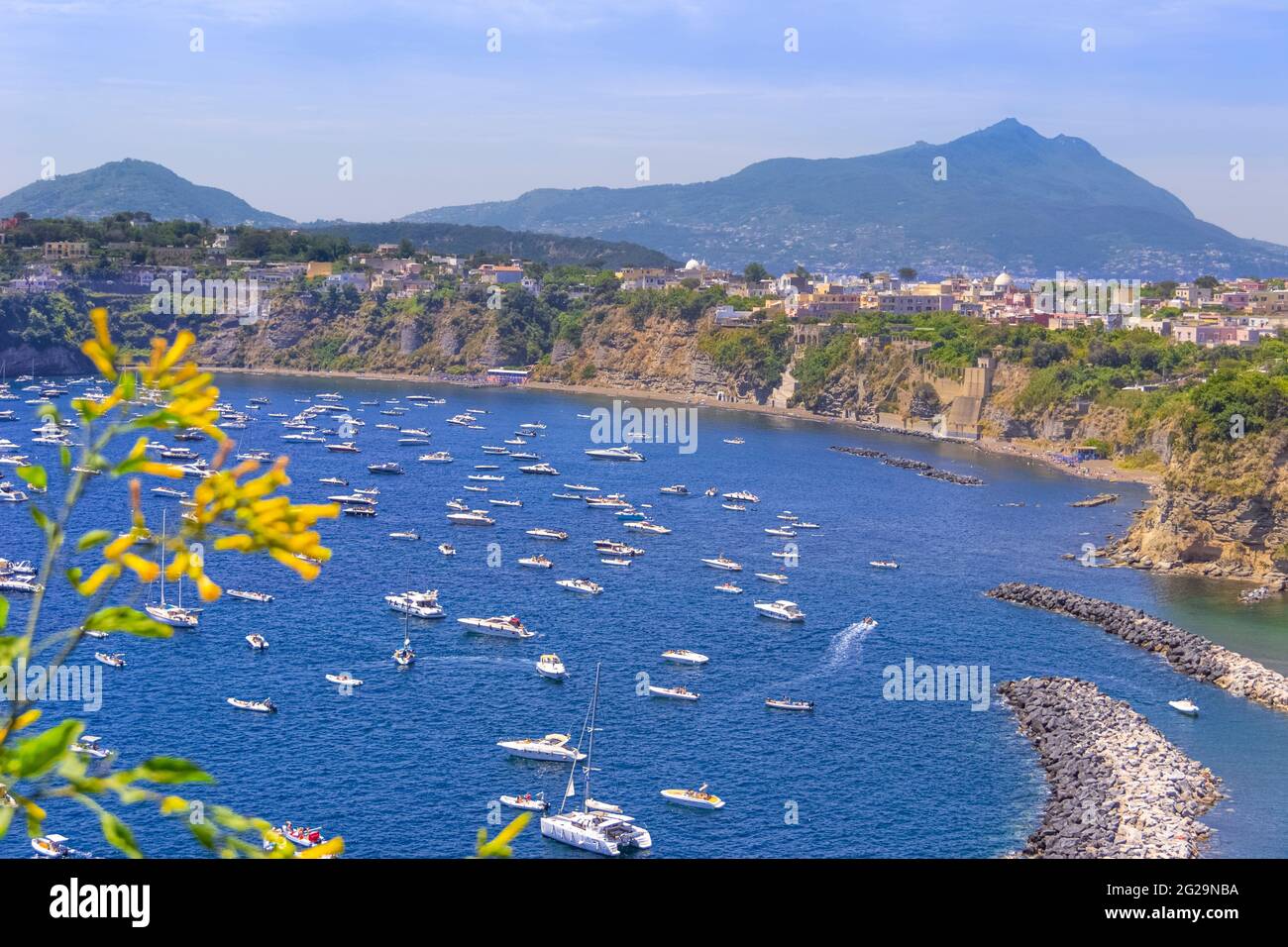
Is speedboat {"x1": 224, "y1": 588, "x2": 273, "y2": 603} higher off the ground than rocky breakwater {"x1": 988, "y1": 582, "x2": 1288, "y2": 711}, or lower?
higher

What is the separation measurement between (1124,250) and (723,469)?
146845 millimetres

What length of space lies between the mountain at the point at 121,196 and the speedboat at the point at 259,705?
107m

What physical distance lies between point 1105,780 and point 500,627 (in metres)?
9.19

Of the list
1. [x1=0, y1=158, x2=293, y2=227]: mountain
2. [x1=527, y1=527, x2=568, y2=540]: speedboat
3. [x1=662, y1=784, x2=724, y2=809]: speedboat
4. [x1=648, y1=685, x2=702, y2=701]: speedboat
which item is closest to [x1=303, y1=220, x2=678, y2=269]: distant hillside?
[x1=0, y1=158, x2=293, y2=227]: mountain

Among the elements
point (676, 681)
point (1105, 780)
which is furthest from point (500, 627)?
point (1105, 780)

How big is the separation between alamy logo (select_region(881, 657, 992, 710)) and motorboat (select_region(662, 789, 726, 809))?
4815 mm

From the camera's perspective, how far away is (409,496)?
35.3 metres

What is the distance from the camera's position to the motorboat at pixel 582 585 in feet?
81.9

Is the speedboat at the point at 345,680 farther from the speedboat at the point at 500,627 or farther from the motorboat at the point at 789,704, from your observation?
the motorboat at the point at 789,704

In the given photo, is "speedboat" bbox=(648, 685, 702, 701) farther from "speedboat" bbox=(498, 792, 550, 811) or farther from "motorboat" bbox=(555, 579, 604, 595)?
"motorboat" bbox=(555, 579, 604, 595)

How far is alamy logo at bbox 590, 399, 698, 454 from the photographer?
162 ft

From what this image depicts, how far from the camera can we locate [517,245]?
126 meters
